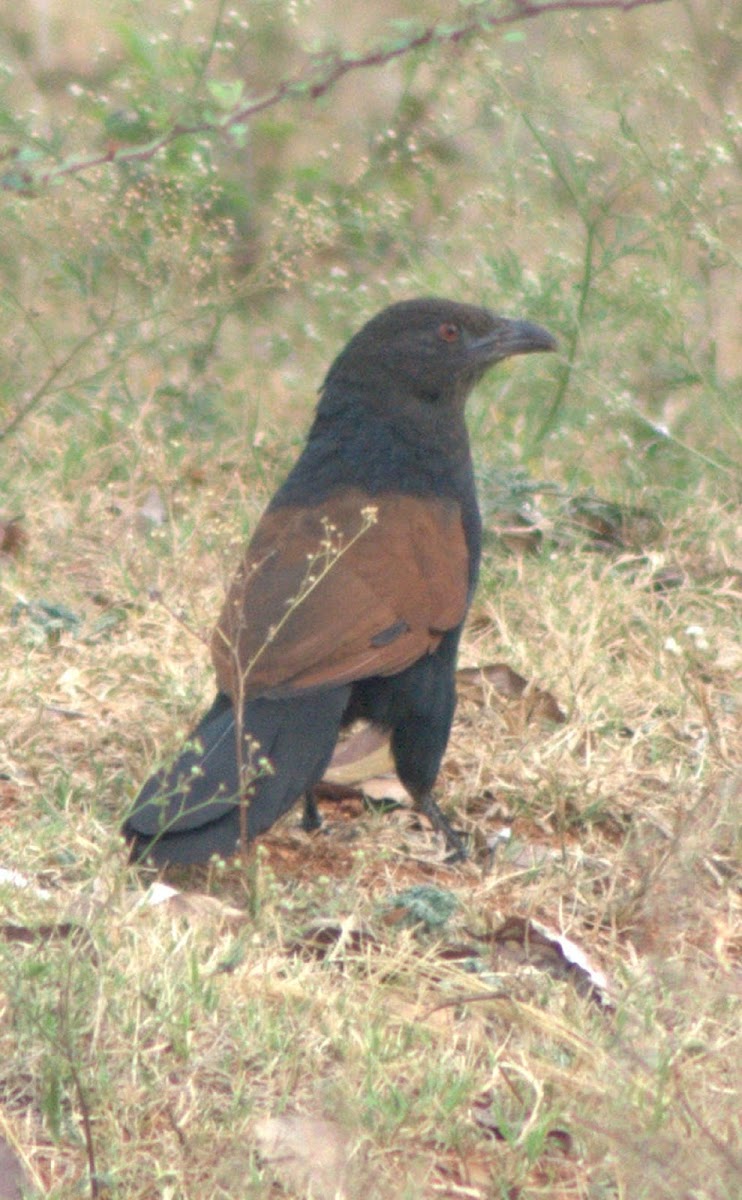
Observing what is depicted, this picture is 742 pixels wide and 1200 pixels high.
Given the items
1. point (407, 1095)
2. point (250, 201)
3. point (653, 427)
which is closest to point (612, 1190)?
point (407, 1095)

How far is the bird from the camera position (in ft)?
10.8

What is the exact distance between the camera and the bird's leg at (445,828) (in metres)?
3.75

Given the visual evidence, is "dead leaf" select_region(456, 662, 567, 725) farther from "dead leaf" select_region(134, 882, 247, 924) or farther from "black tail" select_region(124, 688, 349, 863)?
"dead leaf" select_region(134, 882, 247, 924)

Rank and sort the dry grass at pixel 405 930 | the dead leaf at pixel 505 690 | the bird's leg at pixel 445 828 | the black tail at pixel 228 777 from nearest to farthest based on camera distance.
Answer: the dry grass at pixel 405 930 < the black tail at pixel 228 777 < the bird's leg at pixel 445 828 < the dead leaf at pixel 505 690

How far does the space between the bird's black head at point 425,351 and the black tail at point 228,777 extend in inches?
41.3

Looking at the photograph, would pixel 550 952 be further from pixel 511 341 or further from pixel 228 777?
pixel 511 341

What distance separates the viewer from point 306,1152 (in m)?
2.31

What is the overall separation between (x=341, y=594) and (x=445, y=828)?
57 cm

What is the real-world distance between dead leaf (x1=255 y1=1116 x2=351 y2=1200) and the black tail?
0.82m

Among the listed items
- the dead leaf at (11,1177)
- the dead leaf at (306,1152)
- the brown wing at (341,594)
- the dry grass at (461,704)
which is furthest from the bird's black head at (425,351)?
the dead leaf at (11,1177)

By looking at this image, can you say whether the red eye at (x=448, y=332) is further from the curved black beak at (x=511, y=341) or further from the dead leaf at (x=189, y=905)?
the dead leaf at (x=189, y=905)

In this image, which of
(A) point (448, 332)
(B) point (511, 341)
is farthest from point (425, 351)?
(B) point (511, 341)

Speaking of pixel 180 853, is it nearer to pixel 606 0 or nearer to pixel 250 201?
pixel 606 0

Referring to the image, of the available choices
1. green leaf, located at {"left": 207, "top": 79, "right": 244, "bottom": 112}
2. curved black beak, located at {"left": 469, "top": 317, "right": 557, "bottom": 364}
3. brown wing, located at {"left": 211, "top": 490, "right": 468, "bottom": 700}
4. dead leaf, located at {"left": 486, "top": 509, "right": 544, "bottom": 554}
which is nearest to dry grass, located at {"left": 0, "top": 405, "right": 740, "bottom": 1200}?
dead leaf, located at {"left": 486, "top": 509, "right": 544, "bottom": 554}
